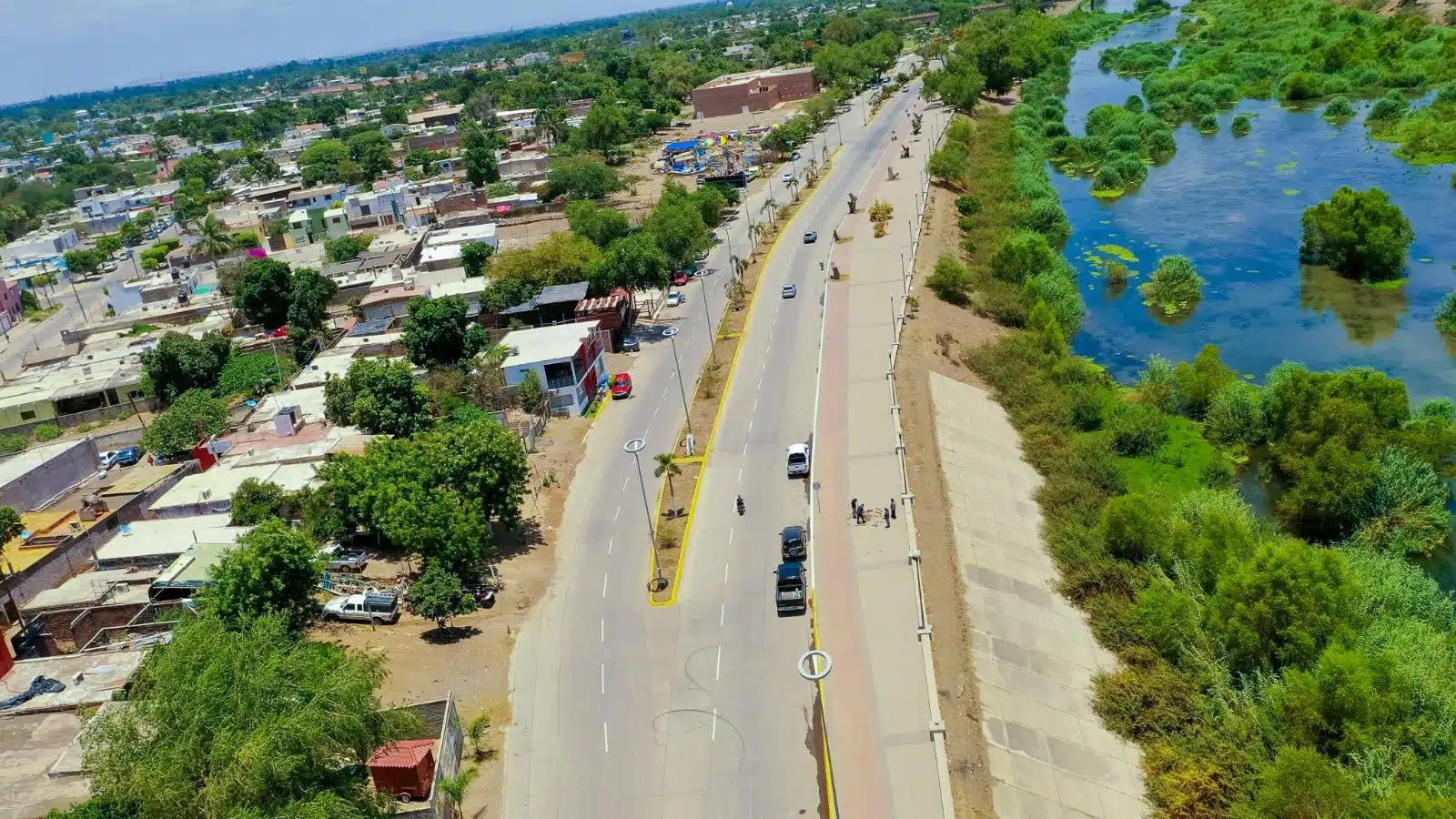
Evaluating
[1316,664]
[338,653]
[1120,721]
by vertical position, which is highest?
[338,653]

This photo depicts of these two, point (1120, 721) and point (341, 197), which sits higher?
point (341, 197)

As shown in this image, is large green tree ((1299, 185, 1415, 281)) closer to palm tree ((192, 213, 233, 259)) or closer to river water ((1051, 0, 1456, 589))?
river water ((1051, 0, 1456, 589))

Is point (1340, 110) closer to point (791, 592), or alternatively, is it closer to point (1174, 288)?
point (1174, 288)

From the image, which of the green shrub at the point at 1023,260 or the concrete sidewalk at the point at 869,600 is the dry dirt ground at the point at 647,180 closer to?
the green shrub at the point at 1023,260

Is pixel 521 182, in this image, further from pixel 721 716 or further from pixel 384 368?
pixel 721 716

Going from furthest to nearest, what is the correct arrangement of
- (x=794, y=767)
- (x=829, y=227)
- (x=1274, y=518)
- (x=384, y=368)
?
(x=829, y=227) → (x=384, y=368) → (x=1274, y=518) → (x=794, y=767)

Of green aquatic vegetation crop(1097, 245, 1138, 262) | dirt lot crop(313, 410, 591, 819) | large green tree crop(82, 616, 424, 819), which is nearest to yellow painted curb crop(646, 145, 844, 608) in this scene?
dirt lot crop(313, 410, 591, 819)

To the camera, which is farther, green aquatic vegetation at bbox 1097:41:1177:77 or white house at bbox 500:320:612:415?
green aquatic vegetation at bbox 1097:41:1177:77

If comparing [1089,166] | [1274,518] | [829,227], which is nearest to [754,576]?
[1274,518]
